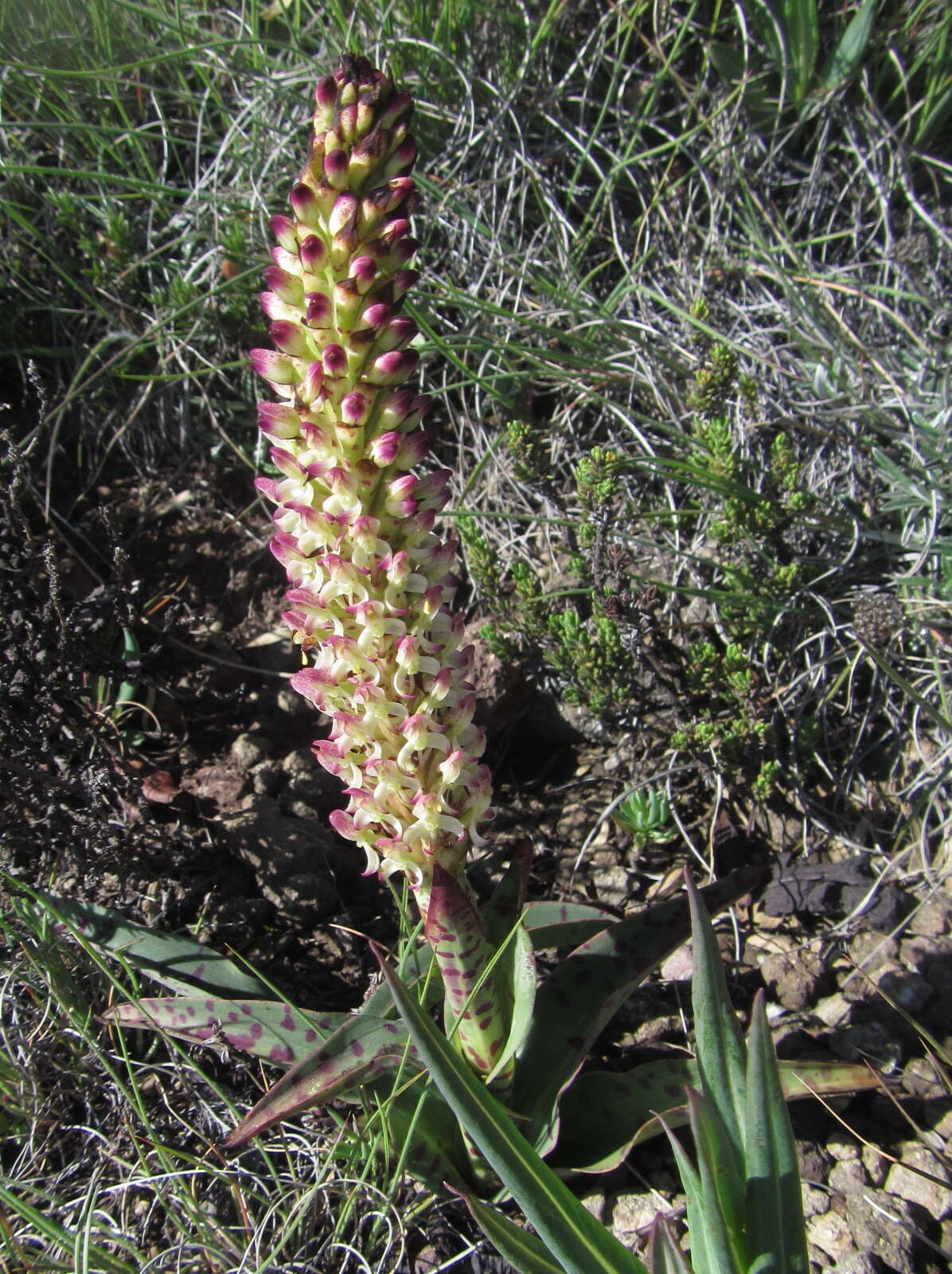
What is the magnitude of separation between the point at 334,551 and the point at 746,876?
3.65 feet

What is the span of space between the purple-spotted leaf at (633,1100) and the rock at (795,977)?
0.42 meters

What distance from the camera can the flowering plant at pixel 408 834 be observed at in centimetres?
137

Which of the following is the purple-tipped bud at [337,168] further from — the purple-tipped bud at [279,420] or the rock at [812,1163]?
the rock at [812,1163]

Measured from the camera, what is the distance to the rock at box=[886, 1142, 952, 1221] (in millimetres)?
1823

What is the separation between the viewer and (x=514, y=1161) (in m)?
1.33

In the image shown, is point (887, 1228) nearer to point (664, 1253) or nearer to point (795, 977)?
point (795, 977)

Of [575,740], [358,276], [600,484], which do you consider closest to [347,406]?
[358,276]

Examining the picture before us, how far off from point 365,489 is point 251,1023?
1.07 m

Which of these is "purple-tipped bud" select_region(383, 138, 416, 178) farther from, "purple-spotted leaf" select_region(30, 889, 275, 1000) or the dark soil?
"purple-spotted leaf" select_region(30, 889, 275, 1000)

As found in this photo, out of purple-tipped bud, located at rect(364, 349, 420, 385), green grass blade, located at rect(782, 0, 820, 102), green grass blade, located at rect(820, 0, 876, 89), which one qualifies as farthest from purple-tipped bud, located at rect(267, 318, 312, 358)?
green grass blade, located at rect(820, 0, 876, 89)

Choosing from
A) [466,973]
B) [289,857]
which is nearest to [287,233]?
[466,973]

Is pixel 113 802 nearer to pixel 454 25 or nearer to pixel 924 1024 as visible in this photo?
pixel 924 1024

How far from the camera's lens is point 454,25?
326cm

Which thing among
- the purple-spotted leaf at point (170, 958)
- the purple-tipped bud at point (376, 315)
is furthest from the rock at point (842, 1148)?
the purple-tipped bud at point (376, 315)
